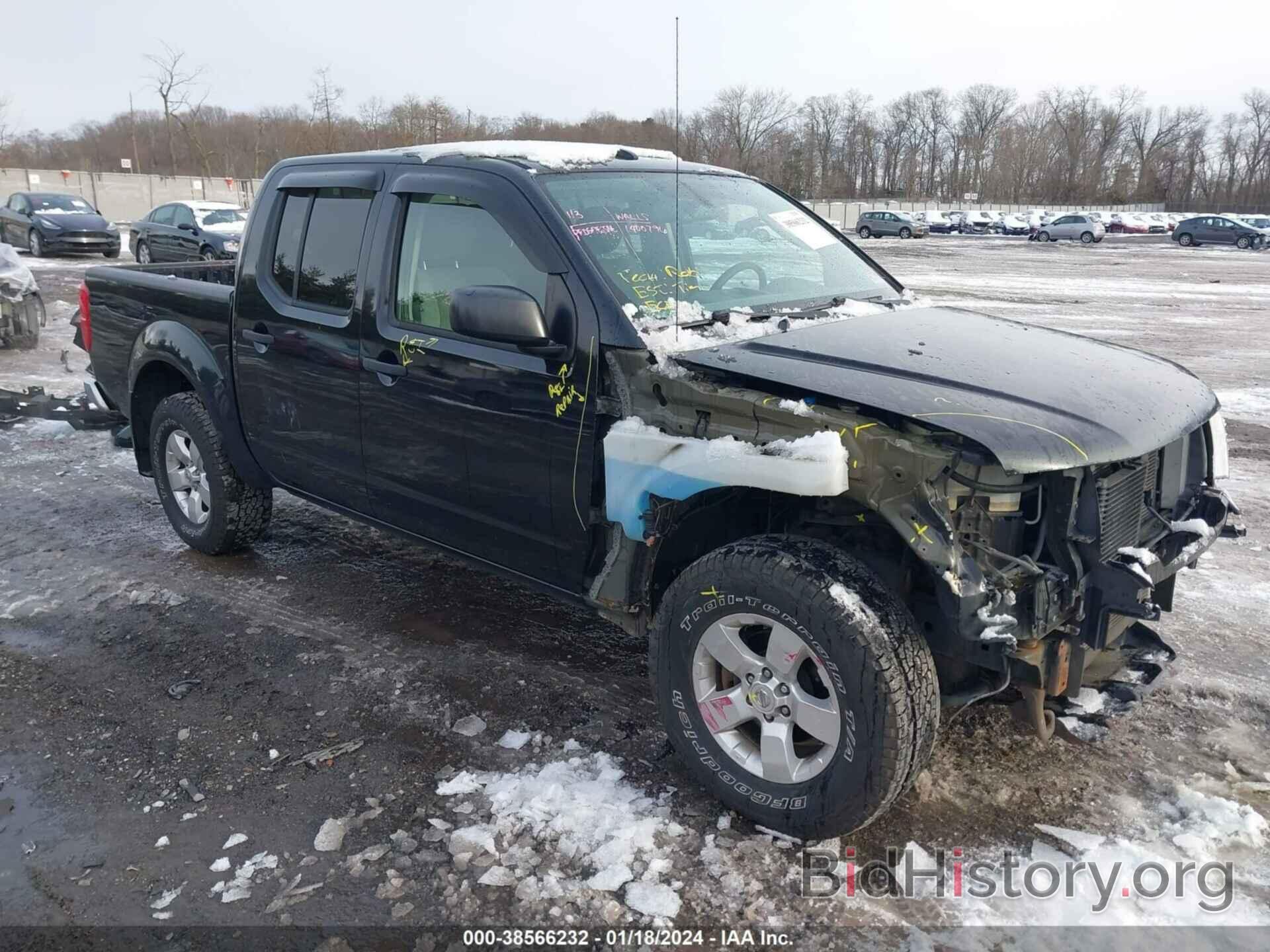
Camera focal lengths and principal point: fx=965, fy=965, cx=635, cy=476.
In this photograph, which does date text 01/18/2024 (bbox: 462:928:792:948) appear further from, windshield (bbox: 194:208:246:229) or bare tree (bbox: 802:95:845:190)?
bare tree (bbox: 802:95:845:190)

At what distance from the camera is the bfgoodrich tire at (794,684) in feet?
8.68

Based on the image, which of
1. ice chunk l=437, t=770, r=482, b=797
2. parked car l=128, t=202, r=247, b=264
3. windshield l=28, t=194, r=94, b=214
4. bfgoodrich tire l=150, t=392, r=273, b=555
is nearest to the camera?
ice chunk l=437, t=770, r=482, b=797

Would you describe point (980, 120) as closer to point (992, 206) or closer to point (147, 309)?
point (992, 206)

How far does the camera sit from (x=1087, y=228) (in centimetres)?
4572

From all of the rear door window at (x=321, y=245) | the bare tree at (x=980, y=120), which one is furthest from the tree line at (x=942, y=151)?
the rear door window at (x=321, y=245)

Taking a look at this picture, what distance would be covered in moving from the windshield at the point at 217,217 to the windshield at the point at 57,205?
6.96 metres

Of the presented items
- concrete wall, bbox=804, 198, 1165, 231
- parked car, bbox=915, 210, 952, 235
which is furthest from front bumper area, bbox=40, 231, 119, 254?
concrete wall, bbox=804, 198, 1165, 231

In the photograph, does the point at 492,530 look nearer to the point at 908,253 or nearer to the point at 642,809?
the point at 642,809

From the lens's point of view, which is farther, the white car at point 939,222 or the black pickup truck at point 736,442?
the white car at point 939,222

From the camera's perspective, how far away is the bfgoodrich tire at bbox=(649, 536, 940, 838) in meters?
2.64

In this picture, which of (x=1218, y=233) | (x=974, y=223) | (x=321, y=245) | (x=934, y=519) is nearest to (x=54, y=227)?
(x=321, y=245)

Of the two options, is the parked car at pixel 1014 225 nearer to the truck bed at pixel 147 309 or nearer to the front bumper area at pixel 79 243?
the front bumper area at pixel 79 243

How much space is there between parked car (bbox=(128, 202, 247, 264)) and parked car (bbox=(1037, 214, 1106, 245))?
3926 centimetres

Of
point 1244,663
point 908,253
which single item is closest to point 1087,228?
point 908,253
